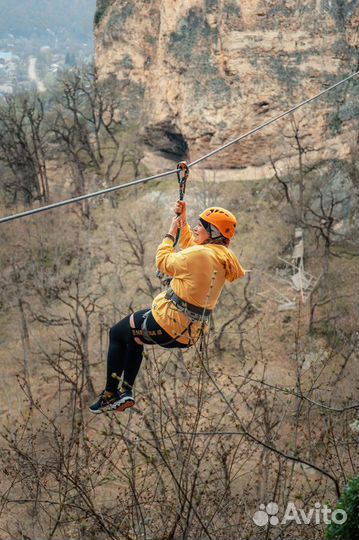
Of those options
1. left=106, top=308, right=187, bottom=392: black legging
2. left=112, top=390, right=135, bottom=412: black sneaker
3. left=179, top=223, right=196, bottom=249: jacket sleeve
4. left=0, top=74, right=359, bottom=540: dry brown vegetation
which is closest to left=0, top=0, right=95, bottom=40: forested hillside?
left=0, top=74, right=359, bottom=540: dry brown vegetation

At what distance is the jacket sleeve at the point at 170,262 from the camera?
5.21m

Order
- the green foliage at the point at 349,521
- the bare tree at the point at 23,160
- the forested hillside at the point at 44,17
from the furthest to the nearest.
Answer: the forested hillside at the point at 44,17 < the bare tree at the point at 23,160 < the green foliage at the point at 349,521

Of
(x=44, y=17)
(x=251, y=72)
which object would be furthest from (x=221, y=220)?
(x=44, y=17)

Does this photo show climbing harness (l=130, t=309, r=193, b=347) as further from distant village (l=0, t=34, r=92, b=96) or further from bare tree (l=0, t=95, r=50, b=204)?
distant village (l=0, t=34, r=92, b=96)

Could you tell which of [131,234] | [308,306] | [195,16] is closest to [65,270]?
[131,234]

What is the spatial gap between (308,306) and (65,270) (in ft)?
30.7

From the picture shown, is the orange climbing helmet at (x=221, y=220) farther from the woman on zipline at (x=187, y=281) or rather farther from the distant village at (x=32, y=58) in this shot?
the distant village at (x=32, y=58)

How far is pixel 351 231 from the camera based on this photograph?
70.1 feet

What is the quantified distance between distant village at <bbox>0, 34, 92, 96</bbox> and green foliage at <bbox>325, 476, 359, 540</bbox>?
103 m

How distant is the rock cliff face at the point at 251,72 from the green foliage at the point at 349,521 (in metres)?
20.7

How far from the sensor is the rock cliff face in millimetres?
24391

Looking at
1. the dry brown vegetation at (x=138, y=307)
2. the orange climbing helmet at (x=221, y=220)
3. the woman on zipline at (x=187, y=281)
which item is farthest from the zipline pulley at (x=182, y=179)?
the dry brown vegetation at (x=138, y=307)

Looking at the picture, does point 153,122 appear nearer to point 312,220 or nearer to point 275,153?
point 275,153

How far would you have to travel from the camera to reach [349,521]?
438 centimetres
